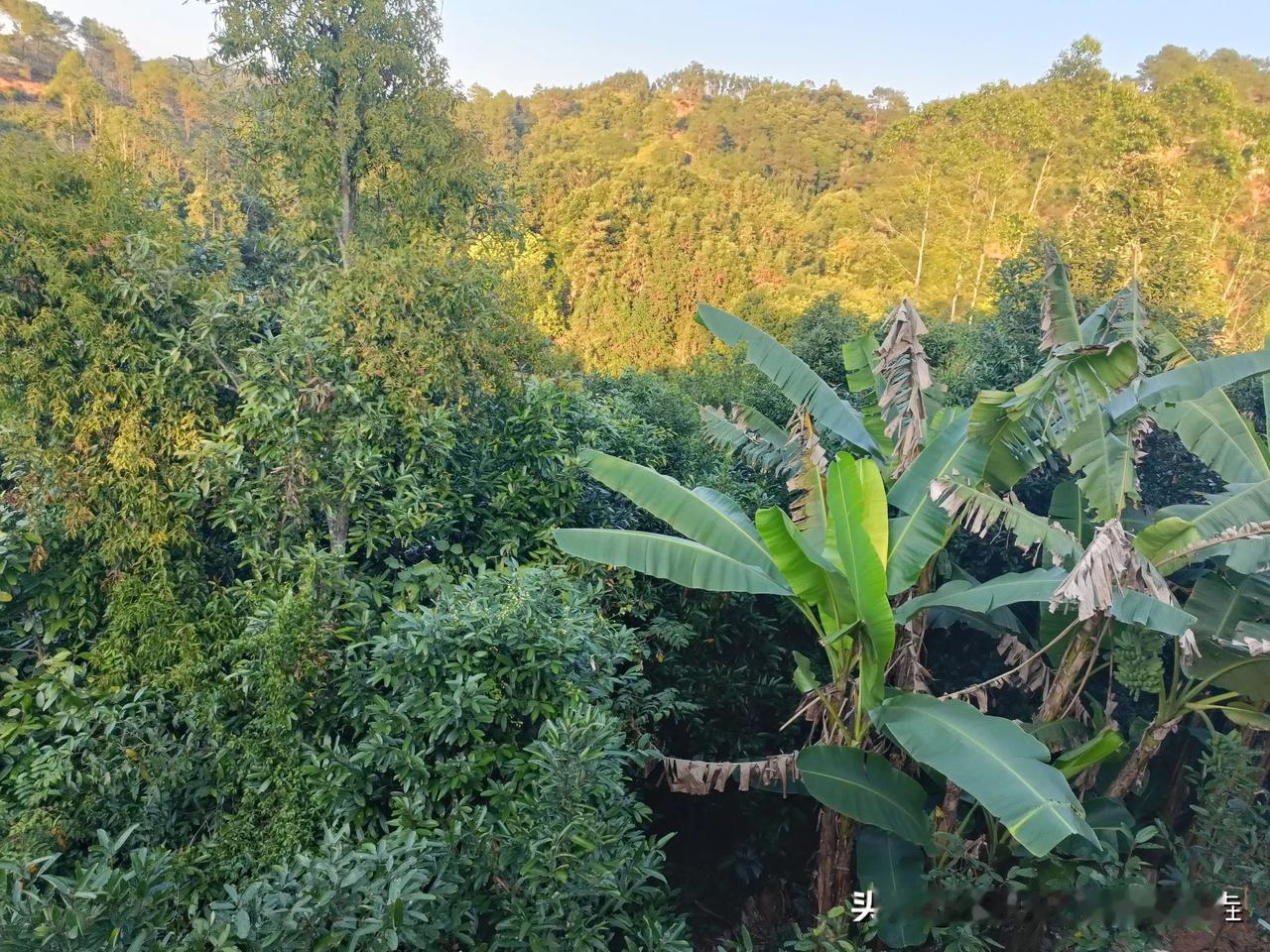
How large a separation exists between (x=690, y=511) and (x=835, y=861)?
210 cm

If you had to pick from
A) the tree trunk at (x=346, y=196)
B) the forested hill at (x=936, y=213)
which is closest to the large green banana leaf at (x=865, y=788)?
the tree trunk at (x=346, y=196)

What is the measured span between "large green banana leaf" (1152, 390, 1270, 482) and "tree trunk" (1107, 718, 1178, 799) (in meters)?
1.56

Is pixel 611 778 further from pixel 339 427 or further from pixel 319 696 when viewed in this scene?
pixel 339 427

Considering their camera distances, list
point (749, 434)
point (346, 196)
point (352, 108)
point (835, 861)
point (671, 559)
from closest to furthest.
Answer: point (671, 559), point (835, 861), point (749, 434), point (352, 108), point (346, 196)

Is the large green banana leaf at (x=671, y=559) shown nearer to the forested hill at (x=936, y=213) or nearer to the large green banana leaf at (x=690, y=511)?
the large green banana leaf at (x=690, y=511)

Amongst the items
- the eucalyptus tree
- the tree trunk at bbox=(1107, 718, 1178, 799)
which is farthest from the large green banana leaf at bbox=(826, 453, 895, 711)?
the eucalyptus tree

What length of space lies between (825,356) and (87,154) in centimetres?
692

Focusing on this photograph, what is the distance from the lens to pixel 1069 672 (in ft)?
13.6

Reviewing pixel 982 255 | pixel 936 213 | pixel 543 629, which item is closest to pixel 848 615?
pixel 543 629

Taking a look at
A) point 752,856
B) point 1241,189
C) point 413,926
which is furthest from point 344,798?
point 1241,189

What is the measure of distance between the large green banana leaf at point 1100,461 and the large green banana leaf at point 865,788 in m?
1.78

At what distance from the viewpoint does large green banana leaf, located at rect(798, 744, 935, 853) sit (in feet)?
12.7

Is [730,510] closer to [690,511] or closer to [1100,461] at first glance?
[690,511]

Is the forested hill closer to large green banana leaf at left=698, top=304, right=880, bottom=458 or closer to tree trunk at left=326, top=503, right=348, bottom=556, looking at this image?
large green banana leaf at left=698, top=304, right=880, bottom=458
